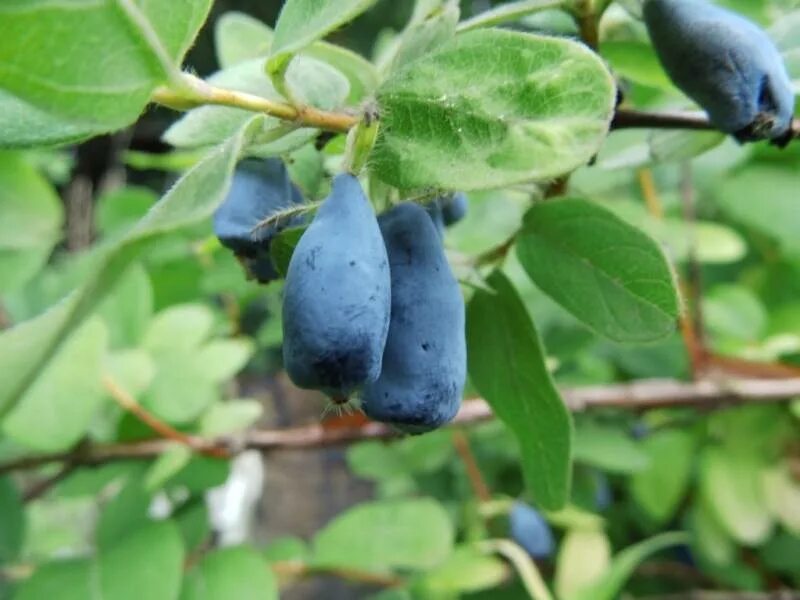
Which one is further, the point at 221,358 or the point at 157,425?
the point at 221,358

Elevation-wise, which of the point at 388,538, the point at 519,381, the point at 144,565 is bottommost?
the point at 388,538

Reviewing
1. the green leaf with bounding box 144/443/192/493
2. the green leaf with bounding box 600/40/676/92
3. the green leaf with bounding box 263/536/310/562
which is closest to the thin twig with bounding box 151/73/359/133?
the green leaf with bounding box 600/40/676/92

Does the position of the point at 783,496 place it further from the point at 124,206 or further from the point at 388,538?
the point at 124,206

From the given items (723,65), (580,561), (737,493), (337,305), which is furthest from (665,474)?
(337,305)

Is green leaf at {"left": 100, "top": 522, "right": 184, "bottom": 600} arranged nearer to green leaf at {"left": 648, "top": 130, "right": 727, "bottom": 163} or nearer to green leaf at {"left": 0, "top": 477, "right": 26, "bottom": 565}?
green leaf at {"left": 0, "top": 477, "right": 26, "bottom": 565}

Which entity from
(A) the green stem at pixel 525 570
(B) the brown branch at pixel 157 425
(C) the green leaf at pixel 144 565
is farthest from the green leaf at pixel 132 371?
(A) the green stem at pixel 525 570

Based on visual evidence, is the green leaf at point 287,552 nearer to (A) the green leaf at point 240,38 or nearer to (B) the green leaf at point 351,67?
(A) the green leaf at point 240,38
